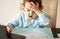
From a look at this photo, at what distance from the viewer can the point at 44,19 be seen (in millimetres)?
1574

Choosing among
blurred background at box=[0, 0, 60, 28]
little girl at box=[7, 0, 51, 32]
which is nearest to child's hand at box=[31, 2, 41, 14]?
little girl at box=[7, 0, 51, 32]

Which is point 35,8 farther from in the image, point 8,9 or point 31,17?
point 8,9

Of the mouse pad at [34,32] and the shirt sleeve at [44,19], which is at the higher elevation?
the shirt sleeve at [44,19]

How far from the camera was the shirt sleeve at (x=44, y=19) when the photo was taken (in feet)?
5.15

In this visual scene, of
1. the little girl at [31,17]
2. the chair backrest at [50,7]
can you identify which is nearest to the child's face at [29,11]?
the little girl at [31,17]

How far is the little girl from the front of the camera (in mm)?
1559

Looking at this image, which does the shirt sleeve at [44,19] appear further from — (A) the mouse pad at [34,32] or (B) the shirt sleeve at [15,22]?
(B) the shirt sleeve at [15,22]

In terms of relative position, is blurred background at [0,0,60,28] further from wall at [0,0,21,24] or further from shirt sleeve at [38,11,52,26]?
shirt sleeve at [38,11,52,26]

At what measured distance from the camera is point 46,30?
1.57 meters

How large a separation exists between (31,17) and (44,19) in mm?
144

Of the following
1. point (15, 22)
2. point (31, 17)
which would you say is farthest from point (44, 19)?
point (15, 22)

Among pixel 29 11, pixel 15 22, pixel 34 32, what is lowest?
pixel 34 32

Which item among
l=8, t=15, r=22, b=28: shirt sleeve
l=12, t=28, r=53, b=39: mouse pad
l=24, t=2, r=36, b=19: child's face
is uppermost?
l=24, t=2, r=36, b=19: child's face

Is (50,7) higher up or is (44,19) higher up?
(50,7)
